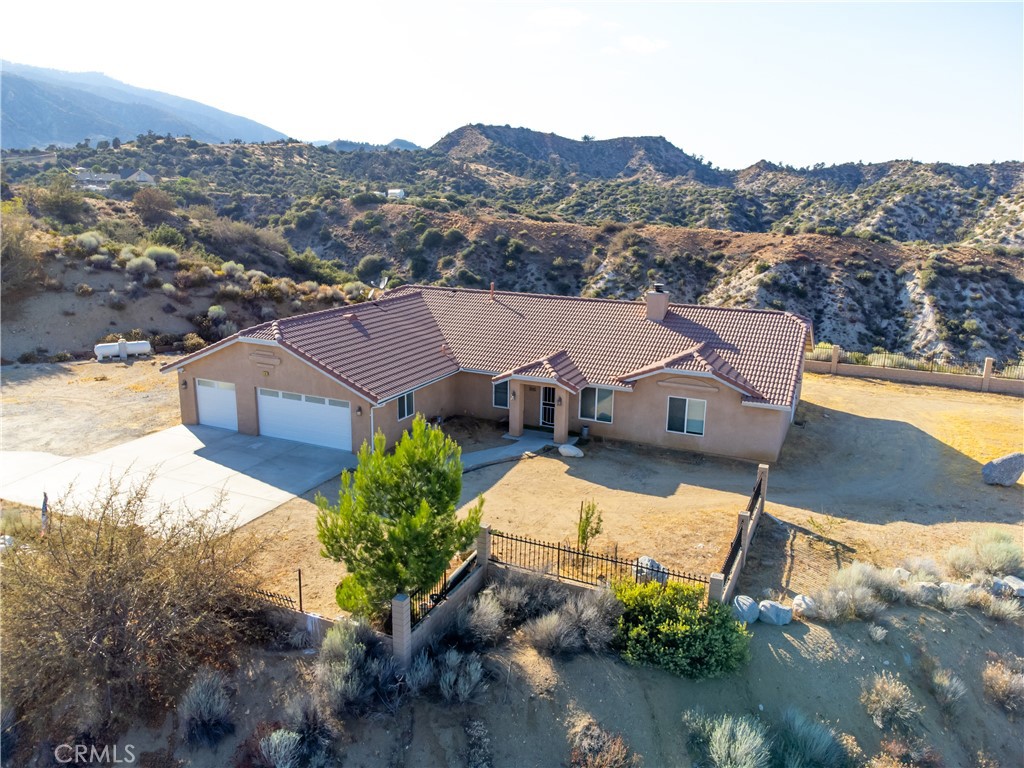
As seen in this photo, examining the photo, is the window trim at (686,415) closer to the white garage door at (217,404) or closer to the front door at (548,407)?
the front door at (548,407)

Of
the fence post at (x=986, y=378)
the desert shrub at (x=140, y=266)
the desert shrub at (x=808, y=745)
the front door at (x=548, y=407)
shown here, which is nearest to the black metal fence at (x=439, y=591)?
the desert shrub at (x=808, y=745)

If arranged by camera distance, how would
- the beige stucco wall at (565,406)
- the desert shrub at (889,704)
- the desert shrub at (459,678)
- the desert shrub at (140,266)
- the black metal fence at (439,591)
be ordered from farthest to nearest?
the desert shrub at (140,266)
the beige stucco wall at (565,406)
the black metal fence at (439,591)
the desert shrub at (889,704)
the desert shrub at (459,678)

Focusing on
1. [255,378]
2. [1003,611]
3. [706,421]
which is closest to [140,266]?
[255,378]

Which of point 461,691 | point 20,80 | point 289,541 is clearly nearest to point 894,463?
point 461,691

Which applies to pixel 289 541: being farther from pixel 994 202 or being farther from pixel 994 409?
pixel 994 202

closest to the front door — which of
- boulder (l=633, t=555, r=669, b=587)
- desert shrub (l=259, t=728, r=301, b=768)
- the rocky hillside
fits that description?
boulder (l=633, t=555, r=669, b=587)

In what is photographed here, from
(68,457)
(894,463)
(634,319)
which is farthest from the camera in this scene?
(634,319)

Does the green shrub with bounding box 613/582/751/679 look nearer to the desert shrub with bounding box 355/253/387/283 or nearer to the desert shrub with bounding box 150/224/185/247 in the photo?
the desert shrub with bounding box 150/224/185/247
